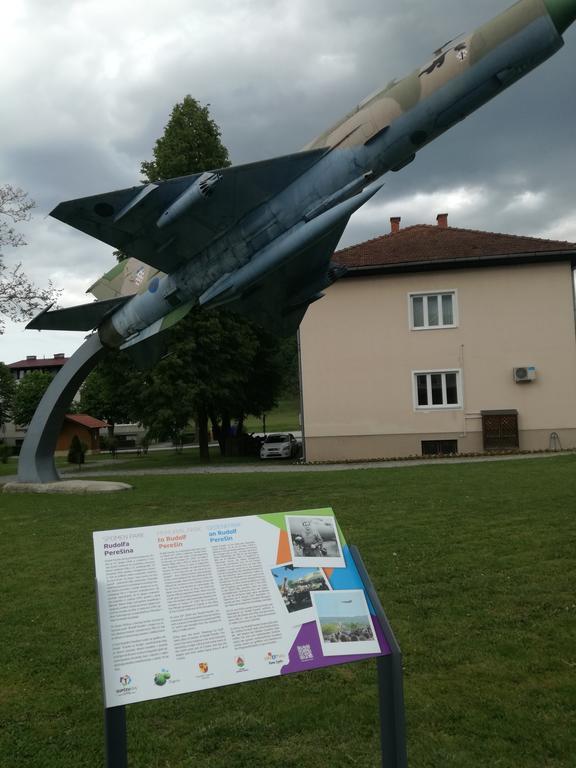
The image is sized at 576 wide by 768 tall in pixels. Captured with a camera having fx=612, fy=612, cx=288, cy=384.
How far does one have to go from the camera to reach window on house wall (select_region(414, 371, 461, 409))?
23.8 m

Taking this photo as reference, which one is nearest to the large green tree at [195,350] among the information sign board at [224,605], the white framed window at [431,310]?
the white framed window at [431,310]

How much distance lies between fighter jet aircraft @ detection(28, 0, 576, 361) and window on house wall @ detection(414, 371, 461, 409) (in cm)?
1050

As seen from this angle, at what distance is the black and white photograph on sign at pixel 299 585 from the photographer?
325 cm

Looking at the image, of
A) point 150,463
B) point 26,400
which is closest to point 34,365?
point 26,400

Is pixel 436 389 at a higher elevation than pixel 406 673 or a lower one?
higher

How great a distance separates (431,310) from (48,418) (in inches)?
589

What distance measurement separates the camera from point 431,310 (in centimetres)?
2444

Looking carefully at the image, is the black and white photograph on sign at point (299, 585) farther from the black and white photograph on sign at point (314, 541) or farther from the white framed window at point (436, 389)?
the white framed window at point (436, 389)

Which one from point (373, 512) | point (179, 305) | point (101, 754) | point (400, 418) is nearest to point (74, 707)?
point (101, 754)

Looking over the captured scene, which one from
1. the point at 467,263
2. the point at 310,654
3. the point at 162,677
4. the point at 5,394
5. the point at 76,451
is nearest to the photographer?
the point at 162,677

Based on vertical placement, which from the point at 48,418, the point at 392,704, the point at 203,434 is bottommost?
the point at 392,704

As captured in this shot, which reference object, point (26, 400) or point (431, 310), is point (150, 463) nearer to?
point (431, 310)

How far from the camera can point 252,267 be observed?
1250 cm

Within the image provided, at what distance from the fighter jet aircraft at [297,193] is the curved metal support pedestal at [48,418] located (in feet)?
10.4
